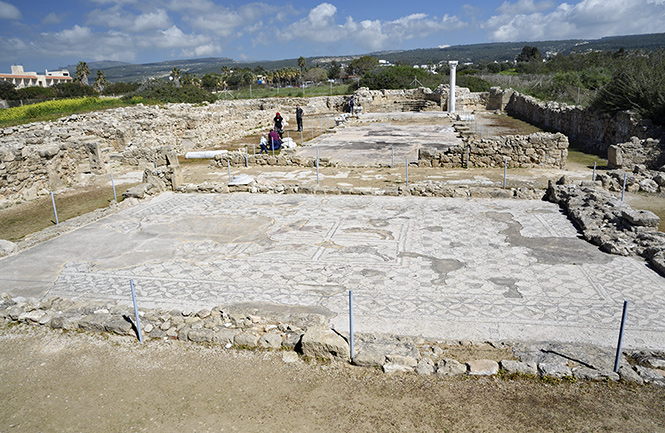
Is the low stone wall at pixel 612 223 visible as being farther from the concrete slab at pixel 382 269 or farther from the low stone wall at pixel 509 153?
the low stone wall at pixel 509 153

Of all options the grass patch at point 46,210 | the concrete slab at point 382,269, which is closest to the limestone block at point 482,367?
the concrete slab at point 382,269

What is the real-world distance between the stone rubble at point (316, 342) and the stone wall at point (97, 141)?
8.71m

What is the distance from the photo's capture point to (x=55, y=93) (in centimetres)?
5147

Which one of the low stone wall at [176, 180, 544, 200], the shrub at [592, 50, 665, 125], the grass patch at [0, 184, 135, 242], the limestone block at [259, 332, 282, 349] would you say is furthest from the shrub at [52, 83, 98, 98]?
the limestone block at [259, 332, 282, 349]

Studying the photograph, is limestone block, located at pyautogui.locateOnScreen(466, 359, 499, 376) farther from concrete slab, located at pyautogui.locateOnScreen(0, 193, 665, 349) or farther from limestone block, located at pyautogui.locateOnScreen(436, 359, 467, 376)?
concrete slab, located at pyautogui.locateOnScreen(0, 193, 665, 349)

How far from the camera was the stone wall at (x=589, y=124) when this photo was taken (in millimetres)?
17361

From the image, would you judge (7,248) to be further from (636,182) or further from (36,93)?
(36,93)

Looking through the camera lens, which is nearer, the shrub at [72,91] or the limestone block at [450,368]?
the limestone block at [450,368]

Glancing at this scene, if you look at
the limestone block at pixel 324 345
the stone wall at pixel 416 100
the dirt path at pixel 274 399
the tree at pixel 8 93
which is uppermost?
the tree at pixel 8 93

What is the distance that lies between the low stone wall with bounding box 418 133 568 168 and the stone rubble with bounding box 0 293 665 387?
11775 mm

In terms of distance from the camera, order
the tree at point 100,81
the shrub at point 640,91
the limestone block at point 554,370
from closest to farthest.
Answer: the limestone block at point 554,370, the shrub at point 640,91, the tree at point 100,81

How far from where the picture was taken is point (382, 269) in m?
7.49

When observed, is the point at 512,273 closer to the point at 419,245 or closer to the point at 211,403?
the point at 419,245

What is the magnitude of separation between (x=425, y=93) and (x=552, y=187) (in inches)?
1283
